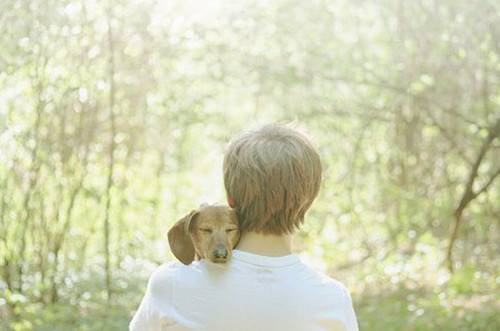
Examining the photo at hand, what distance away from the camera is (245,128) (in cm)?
779

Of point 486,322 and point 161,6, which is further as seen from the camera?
point 161,6

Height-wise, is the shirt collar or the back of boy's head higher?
the back of boy's head

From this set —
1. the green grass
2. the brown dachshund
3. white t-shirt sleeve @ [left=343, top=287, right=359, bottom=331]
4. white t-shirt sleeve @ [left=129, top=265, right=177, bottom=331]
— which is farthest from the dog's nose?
the green grass

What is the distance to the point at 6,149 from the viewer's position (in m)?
7.40

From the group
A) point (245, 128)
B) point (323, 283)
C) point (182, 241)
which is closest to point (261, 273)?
point (323, 283)

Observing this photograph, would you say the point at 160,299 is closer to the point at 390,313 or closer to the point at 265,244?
the point at 265,244

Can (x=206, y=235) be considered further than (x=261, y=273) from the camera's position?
Yes

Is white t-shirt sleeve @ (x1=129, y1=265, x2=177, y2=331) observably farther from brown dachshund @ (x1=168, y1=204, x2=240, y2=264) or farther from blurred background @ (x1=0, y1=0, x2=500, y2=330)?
blurred background @ (x1=0, y1=0, x2=500, y2=330)

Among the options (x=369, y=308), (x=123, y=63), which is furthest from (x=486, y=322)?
(x=123, y=63)

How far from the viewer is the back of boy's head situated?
2.26 m

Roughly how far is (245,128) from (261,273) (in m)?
5.55

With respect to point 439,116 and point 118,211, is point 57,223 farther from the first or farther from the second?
point 439,116

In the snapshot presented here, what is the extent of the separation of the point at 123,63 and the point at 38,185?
1.39 m

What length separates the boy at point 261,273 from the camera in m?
2.23
